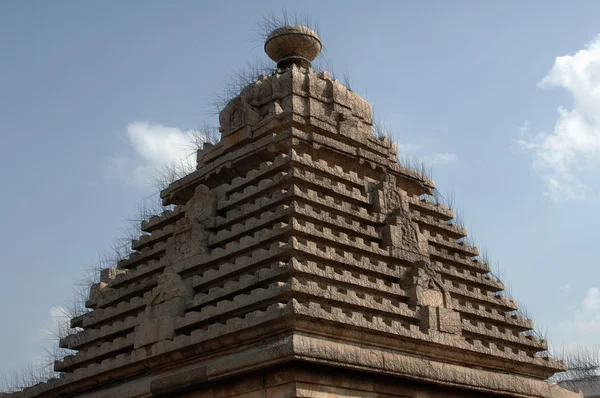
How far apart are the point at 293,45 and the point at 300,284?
8424 millimetres

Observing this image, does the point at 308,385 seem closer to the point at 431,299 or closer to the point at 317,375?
the point at 317,375

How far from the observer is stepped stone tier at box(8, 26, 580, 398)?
1273 cm

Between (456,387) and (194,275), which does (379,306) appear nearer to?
(456,387)

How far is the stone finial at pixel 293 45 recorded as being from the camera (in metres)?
19.2

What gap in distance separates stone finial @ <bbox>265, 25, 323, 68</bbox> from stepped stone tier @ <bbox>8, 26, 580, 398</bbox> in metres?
0.04

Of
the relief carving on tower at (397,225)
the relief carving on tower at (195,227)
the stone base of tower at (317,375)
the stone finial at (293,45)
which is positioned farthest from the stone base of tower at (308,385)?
the stone finial at (293,45)

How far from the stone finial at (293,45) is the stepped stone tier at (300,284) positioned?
4cm

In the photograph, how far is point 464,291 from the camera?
1633cm

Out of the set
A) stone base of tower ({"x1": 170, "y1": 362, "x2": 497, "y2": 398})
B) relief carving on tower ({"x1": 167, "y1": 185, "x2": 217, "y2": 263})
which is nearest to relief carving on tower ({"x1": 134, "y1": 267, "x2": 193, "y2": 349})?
relief carving on tower ({"x1": 167, "y1": 185, "x2": 217, "y2": 263})

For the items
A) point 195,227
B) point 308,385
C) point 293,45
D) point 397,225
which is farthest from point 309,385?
point 293,45

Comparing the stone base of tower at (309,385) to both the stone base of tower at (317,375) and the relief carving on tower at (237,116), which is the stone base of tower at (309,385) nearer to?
the stone base of tower at (317,375)

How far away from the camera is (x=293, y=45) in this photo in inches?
758

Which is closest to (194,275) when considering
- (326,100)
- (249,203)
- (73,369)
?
(249,203)

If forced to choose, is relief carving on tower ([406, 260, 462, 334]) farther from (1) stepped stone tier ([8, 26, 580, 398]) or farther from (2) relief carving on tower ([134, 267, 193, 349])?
(2) relief carving on tower ([134, 267, 193, 349])
